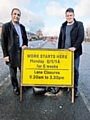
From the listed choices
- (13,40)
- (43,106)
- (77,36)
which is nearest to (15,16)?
(13,40)

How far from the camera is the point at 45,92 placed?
552cm

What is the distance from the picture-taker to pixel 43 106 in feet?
15.1

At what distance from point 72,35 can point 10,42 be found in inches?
61.2

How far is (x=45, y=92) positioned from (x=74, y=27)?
1862mm

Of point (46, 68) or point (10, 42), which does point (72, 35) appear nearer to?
point (46, 68)

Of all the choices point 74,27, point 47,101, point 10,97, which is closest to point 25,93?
point 10,97

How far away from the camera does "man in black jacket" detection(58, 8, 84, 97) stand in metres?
4.98

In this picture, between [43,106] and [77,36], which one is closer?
[43,106]

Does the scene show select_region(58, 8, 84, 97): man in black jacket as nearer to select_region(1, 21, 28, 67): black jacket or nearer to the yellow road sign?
the yellow road sign

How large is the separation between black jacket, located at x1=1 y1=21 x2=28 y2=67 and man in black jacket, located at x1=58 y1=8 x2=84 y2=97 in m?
1.21

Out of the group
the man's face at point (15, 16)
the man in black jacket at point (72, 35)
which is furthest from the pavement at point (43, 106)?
the man's face at point (15, 16)

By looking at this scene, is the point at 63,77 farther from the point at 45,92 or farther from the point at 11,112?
the point at 11,112

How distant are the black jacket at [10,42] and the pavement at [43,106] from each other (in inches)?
35.9

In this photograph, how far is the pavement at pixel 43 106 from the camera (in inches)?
159
